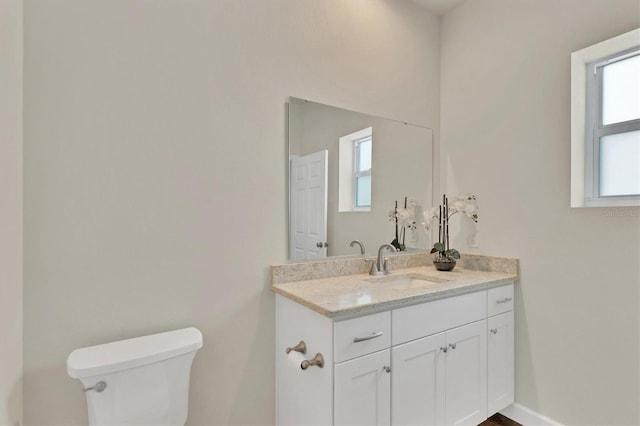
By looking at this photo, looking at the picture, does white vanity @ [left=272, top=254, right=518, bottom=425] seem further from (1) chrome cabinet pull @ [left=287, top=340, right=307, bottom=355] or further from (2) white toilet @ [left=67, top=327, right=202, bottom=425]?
(2) white toilet @ [left=67, top=327, right=202, bottom=425]

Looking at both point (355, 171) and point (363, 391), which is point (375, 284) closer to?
point (363, 391)

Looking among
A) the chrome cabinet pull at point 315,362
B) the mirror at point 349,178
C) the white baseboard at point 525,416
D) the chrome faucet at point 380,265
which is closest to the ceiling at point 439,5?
the mirror at point 349,178

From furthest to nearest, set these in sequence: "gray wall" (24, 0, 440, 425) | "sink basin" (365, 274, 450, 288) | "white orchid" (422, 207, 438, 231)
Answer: "white orchid" (422, 207, 438, 231) → "sink basin" (365, 274, 450, 288) → "gray wall" (24, 0, 440, 425)

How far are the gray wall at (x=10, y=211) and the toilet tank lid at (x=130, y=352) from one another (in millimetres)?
180

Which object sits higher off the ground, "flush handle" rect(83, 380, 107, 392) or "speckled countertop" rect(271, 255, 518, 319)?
"speckled countertop" rect(271, 255, 518, 319)

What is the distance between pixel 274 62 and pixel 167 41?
1.70 feet

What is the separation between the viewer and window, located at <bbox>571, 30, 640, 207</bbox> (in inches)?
63.7

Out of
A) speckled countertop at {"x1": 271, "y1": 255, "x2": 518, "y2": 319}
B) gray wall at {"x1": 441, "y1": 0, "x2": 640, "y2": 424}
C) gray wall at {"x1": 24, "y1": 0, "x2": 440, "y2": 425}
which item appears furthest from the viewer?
gray wall at {"x1": 441, "y1": 0, "x2": 640, "y2": 424}

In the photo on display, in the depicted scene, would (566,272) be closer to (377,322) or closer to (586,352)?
(586,352)

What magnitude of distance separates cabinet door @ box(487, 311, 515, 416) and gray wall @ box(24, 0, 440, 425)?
1245 millimetres

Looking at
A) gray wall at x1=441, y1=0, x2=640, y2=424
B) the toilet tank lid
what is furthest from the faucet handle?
the toilet tank lid

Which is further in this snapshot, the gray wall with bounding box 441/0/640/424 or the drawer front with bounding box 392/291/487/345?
the gray wall with bounding box 441/0/640/424

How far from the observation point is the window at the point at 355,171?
1933 millimetres

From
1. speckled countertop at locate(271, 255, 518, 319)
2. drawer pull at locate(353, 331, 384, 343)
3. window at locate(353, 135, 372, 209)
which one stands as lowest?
drawer pull at locate(353, 331, 384, 343)
